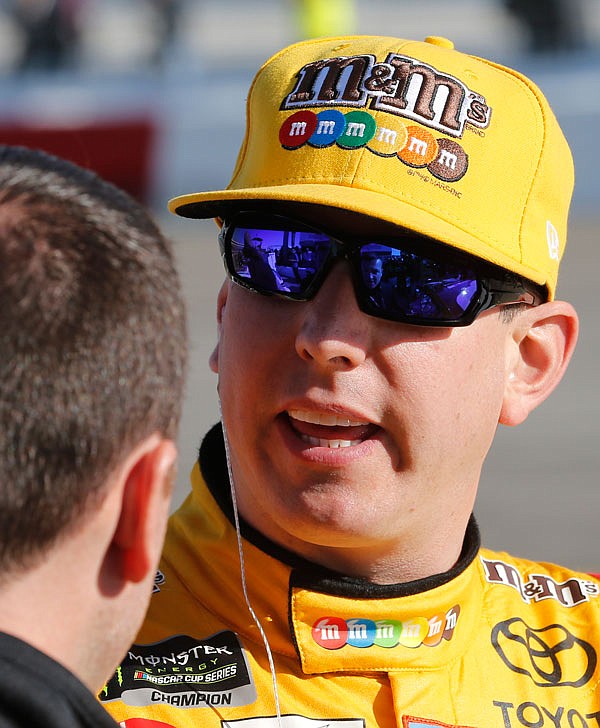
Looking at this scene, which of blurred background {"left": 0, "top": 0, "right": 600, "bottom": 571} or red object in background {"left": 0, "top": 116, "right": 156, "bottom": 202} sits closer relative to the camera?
blurred background {"left": 0, "top": 0, "right": 600, "bottom": 571}

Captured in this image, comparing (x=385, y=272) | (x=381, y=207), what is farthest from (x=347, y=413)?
(x=381, y=207)

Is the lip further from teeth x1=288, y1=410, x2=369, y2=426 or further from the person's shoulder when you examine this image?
the person's shoulder

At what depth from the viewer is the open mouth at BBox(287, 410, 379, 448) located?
2.13m

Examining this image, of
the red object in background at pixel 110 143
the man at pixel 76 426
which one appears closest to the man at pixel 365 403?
the man at pixel 76 426

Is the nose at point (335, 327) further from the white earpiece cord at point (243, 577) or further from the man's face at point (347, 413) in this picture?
the white earpiece cord at point (243, 577)

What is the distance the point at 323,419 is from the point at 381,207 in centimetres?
37

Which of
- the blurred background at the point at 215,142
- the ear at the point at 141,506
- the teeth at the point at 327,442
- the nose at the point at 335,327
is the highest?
the blurred background at the point at 215,142

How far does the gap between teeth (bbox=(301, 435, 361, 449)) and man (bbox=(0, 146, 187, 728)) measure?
1.91ft

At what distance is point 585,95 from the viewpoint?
10805 millimetres

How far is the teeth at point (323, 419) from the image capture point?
6.99ft

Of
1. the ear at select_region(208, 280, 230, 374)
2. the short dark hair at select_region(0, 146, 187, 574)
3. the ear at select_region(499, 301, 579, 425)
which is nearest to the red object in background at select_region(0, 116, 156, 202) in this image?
the ear at select_region(208, 280, 230, 374)

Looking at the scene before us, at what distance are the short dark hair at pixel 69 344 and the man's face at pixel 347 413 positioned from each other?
601mm

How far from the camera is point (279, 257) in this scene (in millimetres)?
2166

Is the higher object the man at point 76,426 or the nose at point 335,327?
the nose at point 335,327
